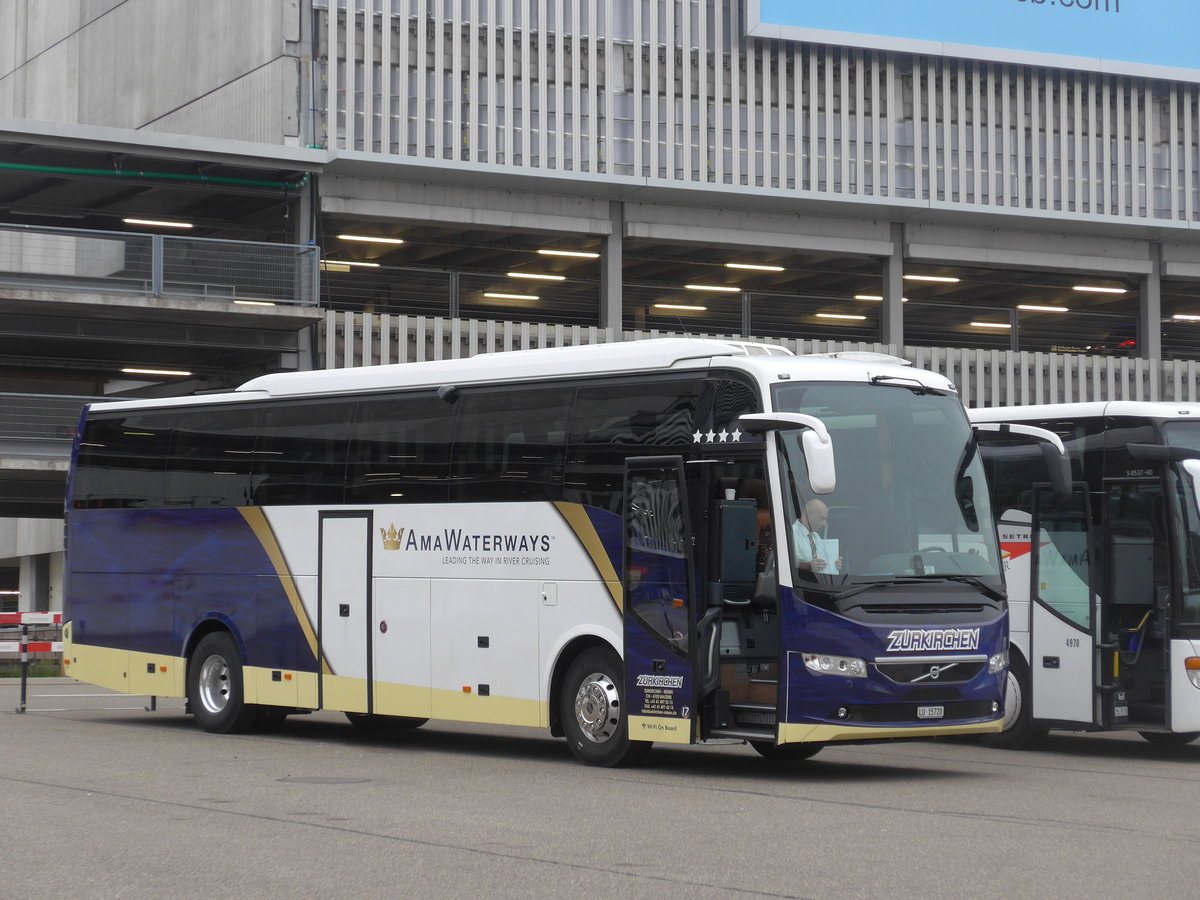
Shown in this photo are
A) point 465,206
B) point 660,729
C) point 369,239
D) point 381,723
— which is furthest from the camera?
point 369,239

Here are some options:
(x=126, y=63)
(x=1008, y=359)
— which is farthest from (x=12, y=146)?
(x=1008, y=359)

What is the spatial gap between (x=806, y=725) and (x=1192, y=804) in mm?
2813

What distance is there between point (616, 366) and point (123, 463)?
24.6 ft

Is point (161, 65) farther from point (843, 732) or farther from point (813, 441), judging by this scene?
point (843, 732)

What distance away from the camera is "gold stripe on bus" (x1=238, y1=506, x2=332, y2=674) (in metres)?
17.6

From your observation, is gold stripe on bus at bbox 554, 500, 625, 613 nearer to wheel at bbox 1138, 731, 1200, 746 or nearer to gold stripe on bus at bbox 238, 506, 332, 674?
gold stripe on bus at bbox 238, 506, 332, 674

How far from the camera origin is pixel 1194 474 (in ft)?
52.7

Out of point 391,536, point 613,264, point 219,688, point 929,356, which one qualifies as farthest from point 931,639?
point 929,356

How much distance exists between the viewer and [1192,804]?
488 inches

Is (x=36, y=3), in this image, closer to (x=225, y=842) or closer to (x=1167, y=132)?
(x=1167, y=132)

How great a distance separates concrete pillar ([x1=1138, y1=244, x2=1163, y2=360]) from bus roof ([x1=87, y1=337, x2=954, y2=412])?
→ 25.1 metres

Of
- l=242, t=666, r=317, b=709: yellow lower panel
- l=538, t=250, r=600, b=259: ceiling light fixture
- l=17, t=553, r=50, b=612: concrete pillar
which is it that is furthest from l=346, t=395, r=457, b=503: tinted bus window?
l=17, t=553, r=50, b=612: concrete pillar

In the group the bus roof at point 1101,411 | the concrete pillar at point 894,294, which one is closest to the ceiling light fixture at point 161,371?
the concrete pillar at point 894,294

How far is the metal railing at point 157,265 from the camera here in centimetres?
3161
